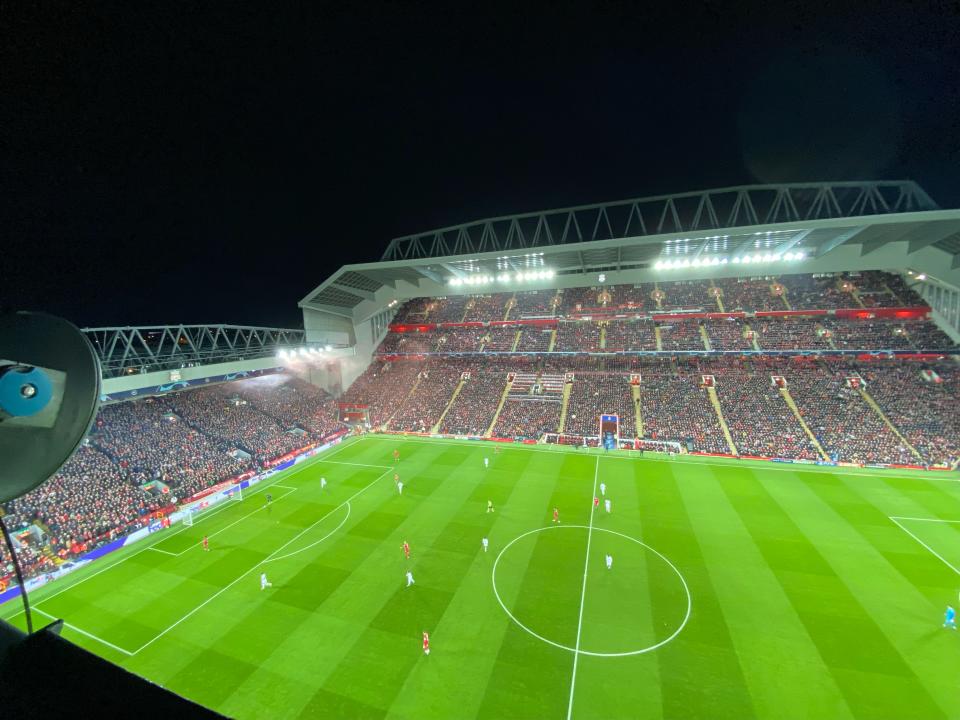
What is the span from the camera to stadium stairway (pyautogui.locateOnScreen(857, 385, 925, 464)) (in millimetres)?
31323

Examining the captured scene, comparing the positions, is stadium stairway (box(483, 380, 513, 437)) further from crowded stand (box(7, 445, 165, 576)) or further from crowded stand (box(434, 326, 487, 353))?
crowded stand (box(7, 445, 165, 576))

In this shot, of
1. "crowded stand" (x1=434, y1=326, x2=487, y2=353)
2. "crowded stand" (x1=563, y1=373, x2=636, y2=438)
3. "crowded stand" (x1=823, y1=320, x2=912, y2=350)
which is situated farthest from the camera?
"crowded stand" (x1=434, y1=326, x2=487, y2=353)

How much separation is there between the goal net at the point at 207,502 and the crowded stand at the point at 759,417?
1524 inches

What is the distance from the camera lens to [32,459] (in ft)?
9.98

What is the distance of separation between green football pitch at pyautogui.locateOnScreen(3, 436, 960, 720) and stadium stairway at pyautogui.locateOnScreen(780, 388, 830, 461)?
449 cm

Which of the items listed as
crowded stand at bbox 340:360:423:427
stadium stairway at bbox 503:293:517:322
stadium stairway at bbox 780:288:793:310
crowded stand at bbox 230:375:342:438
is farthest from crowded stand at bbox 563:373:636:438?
crowded stand at bbox 230:375:342:438

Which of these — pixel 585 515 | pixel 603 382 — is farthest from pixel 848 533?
pixel 603 382

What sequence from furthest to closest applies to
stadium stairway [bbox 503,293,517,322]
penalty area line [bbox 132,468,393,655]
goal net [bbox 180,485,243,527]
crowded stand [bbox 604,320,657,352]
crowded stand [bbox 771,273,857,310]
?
1. stadium stairway [bbox 503,293,517,322]
2. crowded stand [bbox 604,320,657,352]
3. crowded stand [bbox 771,273,857,310]
4. goal net [bbox 180,485,243,527]
5. penalty area line [bbox 132,468,393,655]

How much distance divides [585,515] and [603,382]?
23.2m

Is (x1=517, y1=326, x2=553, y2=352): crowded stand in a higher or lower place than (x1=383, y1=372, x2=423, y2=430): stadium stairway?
higher

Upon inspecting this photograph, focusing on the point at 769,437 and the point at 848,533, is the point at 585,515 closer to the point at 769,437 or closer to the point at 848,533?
the point at 848,533

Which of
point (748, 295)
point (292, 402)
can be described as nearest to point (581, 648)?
point (292, 402)

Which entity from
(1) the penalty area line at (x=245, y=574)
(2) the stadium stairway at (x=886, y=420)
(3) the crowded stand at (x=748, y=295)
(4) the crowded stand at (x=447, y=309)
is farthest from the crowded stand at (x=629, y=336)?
(1) the penalty area line at (x=245, y=574)

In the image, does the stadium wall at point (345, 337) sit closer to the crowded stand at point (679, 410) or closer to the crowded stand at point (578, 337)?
the crowded stand at point (578, 337)
